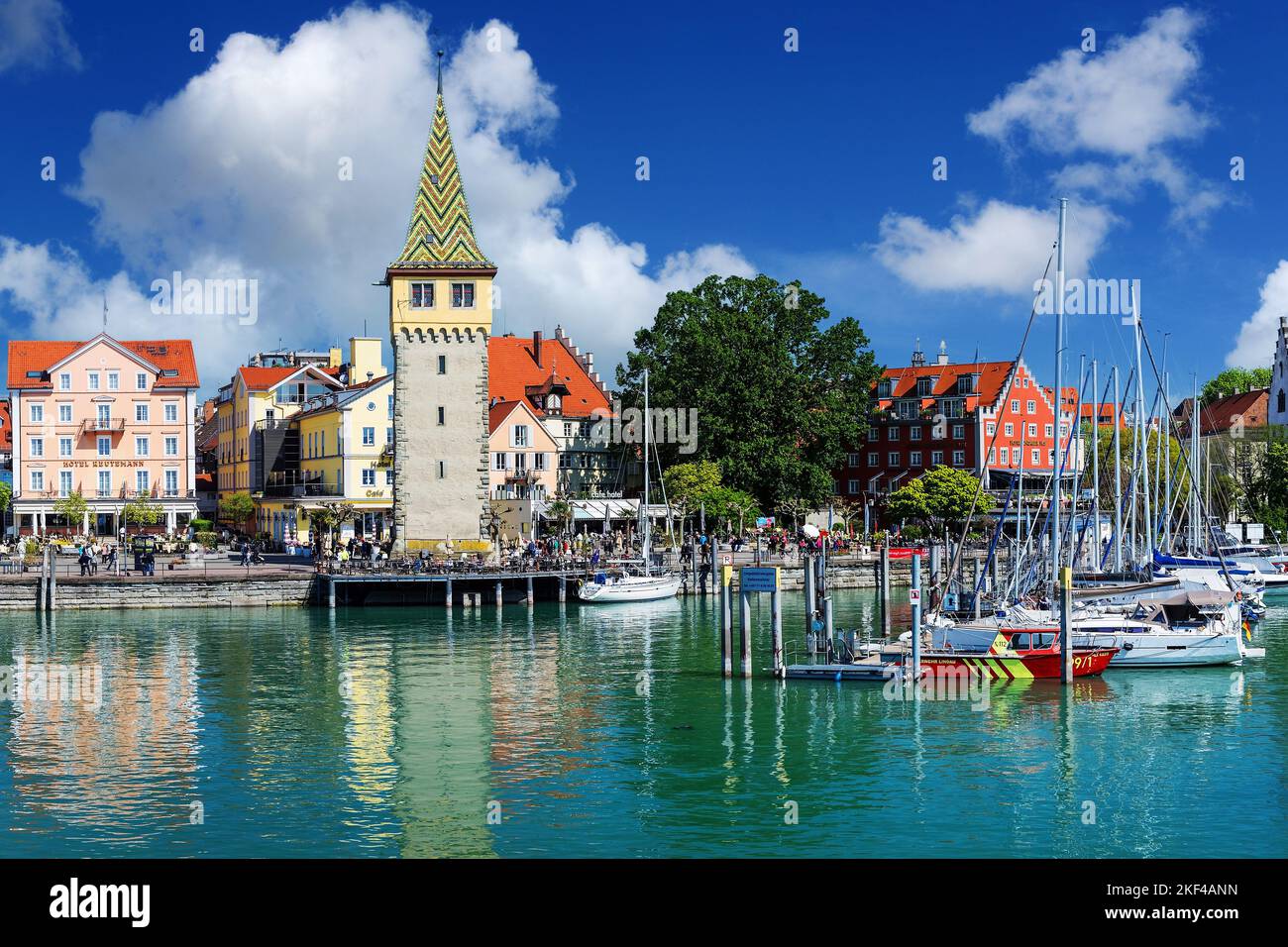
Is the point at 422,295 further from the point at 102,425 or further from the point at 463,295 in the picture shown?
the point at 102,425

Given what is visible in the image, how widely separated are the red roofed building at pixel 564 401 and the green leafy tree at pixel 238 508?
63.3 ft

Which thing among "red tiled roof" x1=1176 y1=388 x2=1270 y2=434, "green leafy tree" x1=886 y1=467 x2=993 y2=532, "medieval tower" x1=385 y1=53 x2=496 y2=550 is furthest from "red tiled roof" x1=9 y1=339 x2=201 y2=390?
"red tiled roof" x1=1176 y1=388 x2=1270 y2=434

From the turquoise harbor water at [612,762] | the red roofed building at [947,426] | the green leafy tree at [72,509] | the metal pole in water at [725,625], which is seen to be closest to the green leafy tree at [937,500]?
the red roofed building at [947,426]

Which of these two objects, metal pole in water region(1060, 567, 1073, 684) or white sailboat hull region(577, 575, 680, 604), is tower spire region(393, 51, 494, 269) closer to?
white sailboat hull region(577, 575, 680, 604)

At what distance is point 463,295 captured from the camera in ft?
247

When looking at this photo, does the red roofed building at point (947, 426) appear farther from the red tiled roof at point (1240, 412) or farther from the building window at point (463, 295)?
the building window at point (463, 295)

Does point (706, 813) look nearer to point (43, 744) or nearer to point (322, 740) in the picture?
point (322, 740)

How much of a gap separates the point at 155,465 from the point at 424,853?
77211 mm

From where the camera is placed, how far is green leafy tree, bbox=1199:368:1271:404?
148375mm

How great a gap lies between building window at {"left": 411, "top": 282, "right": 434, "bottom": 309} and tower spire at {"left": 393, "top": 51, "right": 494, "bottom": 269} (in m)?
1.14

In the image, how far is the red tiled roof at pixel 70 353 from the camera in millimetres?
92625
